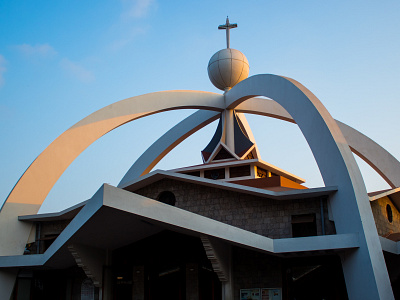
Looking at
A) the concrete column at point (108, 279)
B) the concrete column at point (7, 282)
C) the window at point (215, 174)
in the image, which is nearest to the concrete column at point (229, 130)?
the window at point (215, 174)

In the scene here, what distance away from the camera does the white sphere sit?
1067 inches

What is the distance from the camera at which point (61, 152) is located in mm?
23000

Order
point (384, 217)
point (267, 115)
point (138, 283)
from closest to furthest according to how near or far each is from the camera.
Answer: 1. point (138, 283)
2. point (384, 217)
3. point (267, 115)

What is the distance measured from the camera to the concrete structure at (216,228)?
603 inches

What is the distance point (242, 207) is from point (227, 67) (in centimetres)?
1060

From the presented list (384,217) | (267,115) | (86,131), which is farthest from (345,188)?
(86,131)

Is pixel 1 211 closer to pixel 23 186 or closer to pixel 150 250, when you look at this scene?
pixel 23 186

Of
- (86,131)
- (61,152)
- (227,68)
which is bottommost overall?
(61,152)

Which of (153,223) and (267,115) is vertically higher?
(267,115)

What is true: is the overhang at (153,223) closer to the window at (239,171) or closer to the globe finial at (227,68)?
the window at (239,171)

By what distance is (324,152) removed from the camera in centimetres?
1739

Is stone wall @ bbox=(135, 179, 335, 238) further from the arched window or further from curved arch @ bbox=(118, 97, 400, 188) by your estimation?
curved arch @ bbox=(118, 97, 400, 188)

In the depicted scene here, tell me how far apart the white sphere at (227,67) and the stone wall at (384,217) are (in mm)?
10726

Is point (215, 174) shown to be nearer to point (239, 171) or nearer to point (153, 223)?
point (239, 171)
